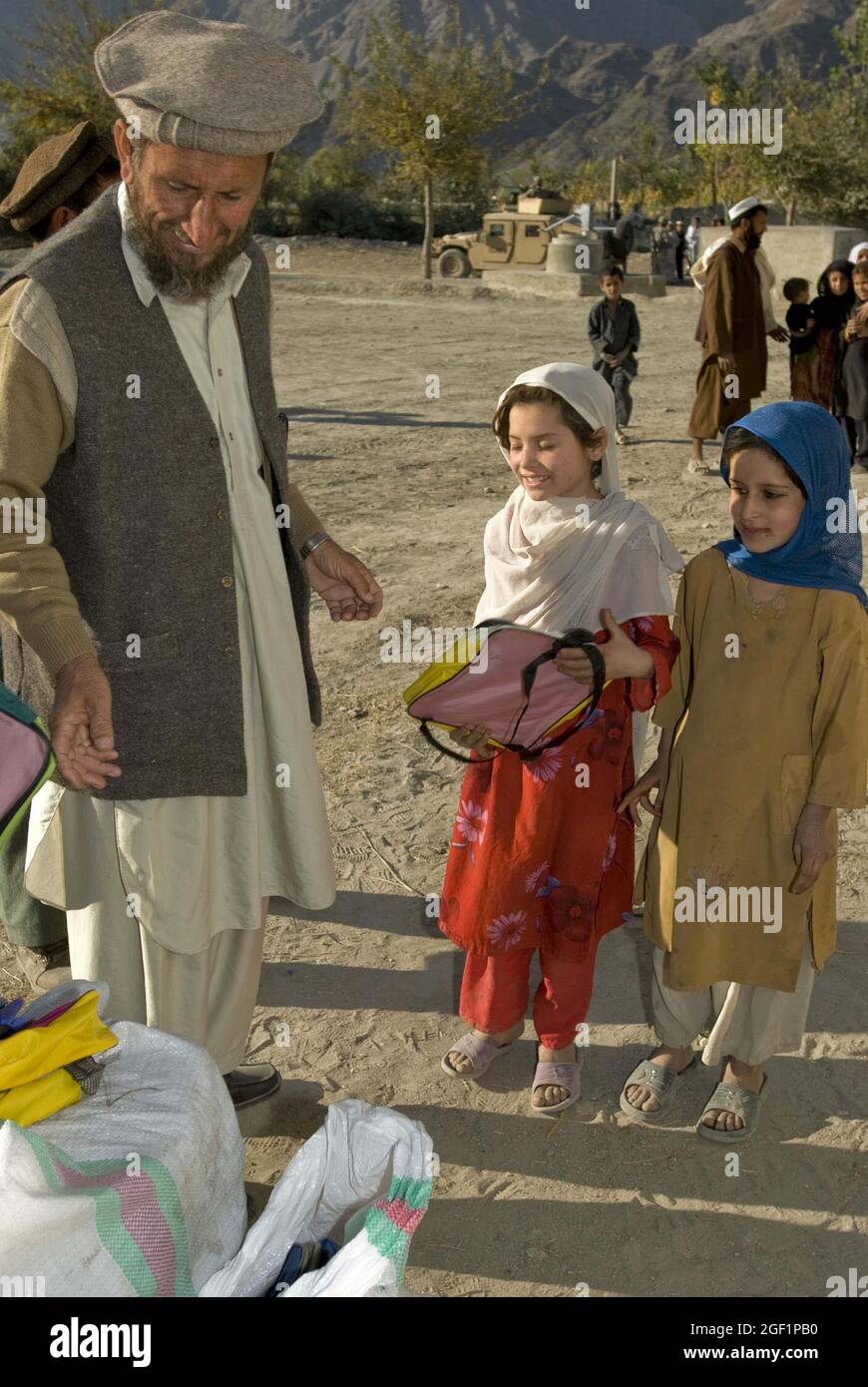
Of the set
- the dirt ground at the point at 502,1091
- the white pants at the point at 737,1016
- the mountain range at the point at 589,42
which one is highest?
the mountain range at the point at 589,42

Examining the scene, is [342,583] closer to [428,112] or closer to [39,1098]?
[39,1098]

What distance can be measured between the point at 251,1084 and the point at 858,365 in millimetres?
8125

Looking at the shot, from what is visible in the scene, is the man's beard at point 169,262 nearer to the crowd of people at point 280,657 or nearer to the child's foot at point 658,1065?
the crowd of people at point 280,657

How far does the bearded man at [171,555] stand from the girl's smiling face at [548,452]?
453mm

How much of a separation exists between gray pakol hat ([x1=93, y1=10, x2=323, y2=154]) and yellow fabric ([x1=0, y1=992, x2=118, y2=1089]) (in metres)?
1.42

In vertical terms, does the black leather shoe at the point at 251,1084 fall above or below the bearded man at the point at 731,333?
below

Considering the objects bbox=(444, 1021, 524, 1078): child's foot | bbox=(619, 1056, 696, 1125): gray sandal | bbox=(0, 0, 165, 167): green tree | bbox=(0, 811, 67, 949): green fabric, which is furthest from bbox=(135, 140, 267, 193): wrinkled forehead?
bbox=(0, 0, 165, 167): green tree

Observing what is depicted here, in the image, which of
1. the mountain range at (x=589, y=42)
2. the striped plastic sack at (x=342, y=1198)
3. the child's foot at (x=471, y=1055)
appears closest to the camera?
the striped plastic sack at (x=342, y=1198)

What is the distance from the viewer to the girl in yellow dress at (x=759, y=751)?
263cm

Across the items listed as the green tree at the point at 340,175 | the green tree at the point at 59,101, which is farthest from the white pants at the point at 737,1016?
the green tree at the point at 340,175

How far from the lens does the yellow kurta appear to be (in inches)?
105

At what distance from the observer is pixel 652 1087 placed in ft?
10.1

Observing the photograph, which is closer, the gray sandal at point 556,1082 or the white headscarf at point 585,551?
the white headscarf at point 585,551

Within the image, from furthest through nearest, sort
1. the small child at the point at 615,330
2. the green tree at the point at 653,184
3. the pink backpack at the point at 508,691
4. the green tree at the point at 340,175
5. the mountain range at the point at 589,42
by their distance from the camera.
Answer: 1. the mountain range at the point at 589,42
2. the green tree at the point at 653,184
3. the green tree at the point at 340,175
4. the small child at the point at 615,330
5. the pink backpack at the point at 508,691
